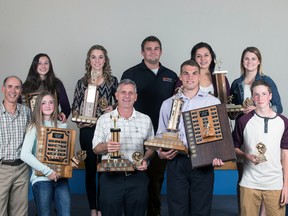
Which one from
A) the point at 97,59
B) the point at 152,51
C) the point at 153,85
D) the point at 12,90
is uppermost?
the point at 152,51

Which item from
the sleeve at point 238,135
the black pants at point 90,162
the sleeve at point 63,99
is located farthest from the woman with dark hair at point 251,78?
the sleeve at point 63,99

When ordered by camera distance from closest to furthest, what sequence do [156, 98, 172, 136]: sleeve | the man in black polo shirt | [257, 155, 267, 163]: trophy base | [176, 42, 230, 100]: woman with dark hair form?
[257, 155, 267, 163]: trophy base → [156, 98, 172, 136]: sleeve → [176, 42, 230, 100]: woman with dark hair → the man in black polo shirt

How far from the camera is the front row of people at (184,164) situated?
10.4 ft

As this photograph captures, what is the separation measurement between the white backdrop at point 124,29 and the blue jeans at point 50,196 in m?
2.56

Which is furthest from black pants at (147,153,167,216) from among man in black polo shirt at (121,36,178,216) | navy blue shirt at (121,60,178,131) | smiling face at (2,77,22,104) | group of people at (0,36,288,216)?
A: smiling face at (2,77,22,104)

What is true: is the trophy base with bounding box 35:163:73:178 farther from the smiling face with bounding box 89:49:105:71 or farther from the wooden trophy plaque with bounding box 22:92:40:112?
the smiling face with bounding box 89:49:105:71

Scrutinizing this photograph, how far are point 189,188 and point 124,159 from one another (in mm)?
529

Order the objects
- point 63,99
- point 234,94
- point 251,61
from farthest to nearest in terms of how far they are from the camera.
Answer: point 63,99 < point 234,94 < point 251,61

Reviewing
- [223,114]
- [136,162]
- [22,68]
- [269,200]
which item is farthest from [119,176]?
[22,68]

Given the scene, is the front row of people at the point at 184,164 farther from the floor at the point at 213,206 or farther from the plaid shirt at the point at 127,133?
the floor at the point at 213,206

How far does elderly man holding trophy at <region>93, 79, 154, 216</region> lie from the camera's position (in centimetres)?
316

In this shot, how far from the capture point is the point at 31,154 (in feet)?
11.2

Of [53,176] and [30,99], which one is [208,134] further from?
[30,99]

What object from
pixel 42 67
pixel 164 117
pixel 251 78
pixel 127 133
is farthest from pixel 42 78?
pixel 251 78
